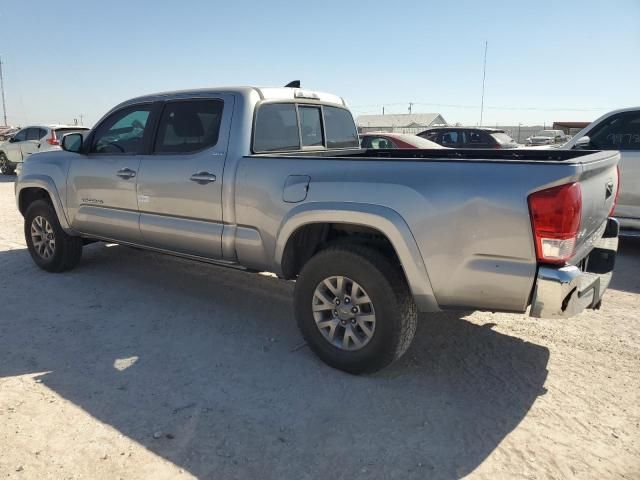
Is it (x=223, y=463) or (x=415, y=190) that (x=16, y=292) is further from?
(x=415, y=190)

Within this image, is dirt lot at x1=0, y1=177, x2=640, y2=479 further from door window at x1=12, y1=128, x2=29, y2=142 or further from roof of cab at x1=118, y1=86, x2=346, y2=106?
door window at x1=12, y1=128, x2=29, y2=142

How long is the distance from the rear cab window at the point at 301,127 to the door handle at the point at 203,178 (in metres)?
0.41

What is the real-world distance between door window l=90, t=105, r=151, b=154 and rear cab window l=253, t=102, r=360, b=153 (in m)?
1.25

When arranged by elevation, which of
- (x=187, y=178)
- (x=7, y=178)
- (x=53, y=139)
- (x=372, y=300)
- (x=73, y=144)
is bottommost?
(x=7, y=178)

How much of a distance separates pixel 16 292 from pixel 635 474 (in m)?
5.25

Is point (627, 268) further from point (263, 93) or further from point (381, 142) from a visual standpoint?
point (381, 142)

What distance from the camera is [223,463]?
2.55 meters

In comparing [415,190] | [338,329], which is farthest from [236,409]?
[415,190]

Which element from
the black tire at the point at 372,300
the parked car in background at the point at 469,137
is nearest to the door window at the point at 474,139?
the parked car in background at the point at 469,137

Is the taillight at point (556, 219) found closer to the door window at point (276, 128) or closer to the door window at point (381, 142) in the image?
the door window at point (276, 128)

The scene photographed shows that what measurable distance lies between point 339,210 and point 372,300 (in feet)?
1.99

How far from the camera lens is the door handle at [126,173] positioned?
4.61 m

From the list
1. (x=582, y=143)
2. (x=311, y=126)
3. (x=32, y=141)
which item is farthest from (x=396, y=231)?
(x=32, y=141)

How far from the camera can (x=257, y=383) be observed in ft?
10.9
